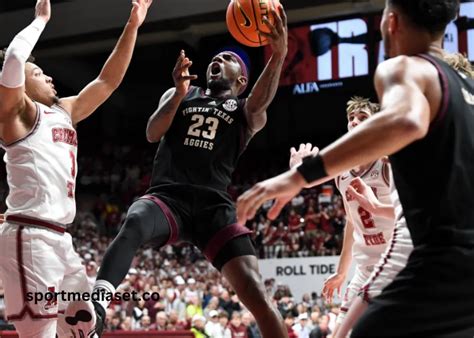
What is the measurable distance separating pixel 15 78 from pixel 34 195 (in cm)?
70

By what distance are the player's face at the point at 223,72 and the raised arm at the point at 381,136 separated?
3174mm

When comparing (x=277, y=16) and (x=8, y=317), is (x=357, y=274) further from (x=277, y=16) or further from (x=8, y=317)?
(x=8, y=317)

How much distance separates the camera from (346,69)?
19.3 metres

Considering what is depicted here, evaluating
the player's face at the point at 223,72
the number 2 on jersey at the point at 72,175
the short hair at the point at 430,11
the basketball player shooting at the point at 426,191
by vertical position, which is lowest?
the basketball player shooting at the point at 426,191

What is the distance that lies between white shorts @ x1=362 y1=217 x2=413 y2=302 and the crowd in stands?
6.71 meters

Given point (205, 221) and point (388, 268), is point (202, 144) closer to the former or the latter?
point (205, 221)

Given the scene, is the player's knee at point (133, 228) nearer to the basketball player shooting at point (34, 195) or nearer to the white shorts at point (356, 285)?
the basketball player shooting at point (34, 195)

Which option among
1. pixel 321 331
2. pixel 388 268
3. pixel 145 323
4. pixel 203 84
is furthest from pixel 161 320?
pixel 203 84

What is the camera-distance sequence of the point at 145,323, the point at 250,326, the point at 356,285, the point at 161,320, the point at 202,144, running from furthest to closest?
1. the point at 145,323
2. the point at 161,320
3. the point at 250,326
4. the point at 356,285
5. the point at 202,144

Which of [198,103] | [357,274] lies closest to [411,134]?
[198,103]

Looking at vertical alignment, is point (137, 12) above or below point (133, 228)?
above

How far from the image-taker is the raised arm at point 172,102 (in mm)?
5262

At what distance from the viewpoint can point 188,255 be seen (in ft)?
61.3

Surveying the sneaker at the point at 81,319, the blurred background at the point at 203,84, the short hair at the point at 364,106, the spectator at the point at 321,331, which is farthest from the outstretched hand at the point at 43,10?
the spectator at the point at 321,331
